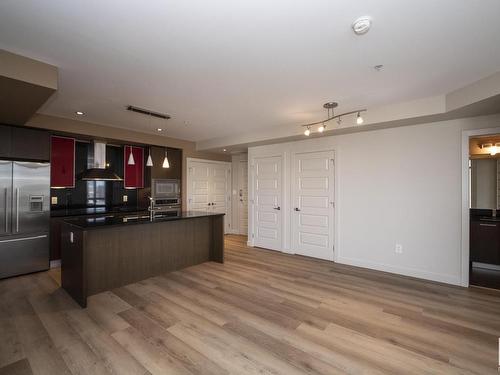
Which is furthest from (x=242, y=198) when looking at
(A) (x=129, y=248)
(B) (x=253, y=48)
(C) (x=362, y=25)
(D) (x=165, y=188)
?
(C) (x=362, y=25)

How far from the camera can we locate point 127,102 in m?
3.49

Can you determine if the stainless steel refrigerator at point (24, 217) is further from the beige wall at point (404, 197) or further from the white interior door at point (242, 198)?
the beige wall at point (404, 197)

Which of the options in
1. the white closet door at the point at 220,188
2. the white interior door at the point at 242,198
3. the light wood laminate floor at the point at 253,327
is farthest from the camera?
the white interior door at the point at 242,198

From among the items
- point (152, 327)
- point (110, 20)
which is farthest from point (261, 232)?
point (110, 20)

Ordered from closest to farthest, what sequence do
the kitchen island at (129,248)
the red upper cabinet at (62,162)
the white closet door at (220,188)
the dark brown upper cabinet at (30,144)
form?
the kitchen island at (129,248) < the dark brown upper cabinet at (30,144) < the red upper cabinet at (62,162) < the white closet door at (220,188)

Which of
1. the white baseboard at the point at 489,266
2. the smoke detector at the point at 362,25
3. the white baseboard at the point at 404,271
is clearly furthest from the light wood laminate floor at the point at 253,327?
the smoke detector at the point at 362,25

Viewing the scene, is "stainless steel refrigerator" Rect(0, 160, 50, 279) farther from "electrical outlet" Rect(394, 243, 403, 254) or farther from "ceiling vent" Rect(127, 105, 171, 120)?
"electrical outlet" Rect(394, 243, 403, 254)

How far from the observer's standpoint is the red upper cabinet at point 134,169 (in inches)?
214

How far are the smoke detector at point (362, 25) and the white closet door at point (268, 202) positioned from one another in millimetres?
3526

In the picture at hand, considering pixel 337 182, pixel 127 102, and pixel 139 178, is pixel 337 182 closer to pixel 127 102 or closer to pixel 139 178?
pixel 127 102

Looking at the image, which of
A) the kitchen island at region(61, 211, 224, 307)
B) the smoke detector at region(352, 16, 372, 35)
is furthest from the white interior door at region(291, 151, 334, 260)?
the smoke detector at region(352, 16, 372, 35)

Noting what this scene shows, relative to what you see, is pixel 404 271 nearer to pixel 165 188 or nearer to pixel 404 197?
pixel 404 197

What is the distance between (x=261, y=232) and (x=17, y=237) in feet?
14.0

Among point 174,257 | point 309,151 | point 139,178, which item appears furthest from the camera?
point 139,178
